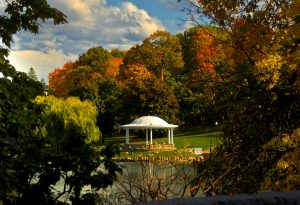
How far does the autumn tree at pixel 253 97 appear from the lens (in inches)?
329

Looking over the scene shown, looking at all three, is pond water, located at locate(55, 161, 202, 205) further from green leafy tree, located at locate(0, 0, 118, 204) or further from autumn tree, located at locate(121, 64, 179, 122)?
autumn tree, located at locate(121, 64, 179, 122)

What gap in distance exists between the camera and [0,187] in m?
5.89

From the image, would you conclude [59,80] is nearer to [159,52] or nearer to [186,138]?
[159,52]

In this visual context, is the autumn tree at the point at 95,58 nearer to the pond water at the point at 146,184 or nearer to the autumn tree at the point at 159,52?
the autumn tree at the point at 159,52

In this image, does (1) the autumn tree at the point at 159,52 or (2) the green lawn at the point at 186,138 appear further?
(1) the autumn tree at the point at 159,52

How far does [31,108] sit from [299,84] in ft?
13.1

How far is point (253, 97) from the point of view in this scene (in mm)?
9234

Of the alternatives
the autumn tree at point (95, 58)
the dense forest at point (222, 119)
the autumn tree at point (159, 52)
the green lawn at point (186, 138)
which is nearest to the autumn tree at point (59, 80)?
the autumn tree at point (95, 58)

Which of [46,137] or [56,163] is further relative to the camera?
[46,137]

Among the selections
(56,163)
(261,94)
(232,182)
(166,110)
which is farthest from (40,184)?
(166,110)

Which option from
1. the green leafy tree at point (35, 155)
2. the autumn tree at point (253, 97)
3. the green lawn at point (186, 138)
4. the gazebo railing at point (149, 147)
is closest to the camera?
the green leafy tree at point (35, 155)

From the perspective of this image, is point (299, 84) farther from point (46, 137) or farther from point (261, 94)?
point (46, 137)

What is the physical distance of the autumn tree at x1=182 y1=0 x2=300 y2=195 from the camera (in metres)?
8.37

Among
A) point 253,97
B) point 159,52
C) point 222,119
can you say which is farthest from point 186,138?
point 253,97
